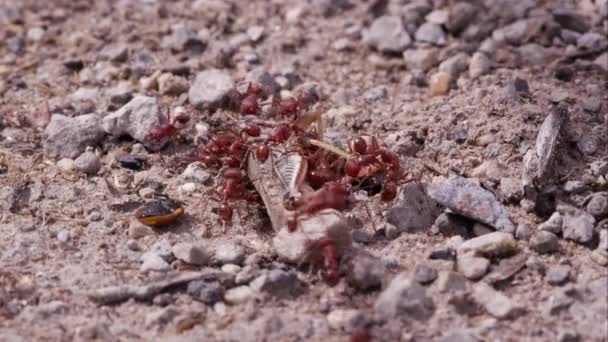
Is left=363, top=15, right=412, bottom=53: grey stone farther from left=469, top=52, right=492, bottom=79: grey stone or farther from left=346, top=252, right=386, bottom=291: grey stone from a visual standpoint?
left=346, top=252, right=386, bottom=291: grey stone

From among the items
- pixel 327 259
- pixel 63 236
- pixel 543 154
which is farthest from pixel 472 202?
pixel 63 236

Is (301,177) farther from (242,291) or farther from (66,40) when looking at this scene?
(66,40)

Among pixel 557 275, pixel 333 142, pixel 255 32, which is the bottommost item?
pixel 557 275

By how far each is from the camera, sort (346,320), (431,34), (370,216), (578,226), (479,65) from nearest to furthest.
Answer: (346,320), (578,226), (370,216), (479,65), (431,34)

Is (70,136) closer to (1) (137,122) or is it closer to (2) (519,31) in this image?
(1) (137,122)

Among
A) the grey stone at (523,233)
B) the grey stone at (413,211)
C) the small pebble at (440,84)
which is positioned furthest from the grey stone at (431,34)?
the grey stone at (523,233)
